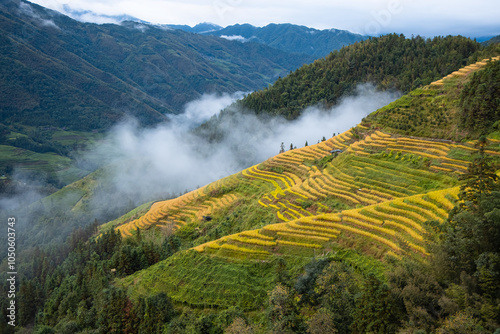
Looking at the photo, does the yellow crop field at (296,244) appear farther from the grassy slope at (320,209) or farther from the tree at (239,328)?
the tree at (239,328)

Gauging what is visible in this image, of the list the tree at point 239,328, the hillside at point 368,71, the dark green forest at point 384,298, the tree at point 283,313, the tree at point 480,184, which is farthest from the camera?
the hillside at point 368,71

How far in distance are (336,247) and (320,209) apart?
1310cm

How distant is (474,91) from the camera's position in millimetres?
53969

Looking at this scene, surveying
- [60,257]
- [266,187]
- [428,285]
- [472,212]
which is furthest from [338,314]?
[60,257]

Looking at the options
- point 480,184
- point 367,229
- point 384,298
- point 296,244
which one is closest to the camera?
point 384,298

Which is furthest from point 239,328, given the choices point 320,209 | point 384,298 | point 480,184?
point 320,209

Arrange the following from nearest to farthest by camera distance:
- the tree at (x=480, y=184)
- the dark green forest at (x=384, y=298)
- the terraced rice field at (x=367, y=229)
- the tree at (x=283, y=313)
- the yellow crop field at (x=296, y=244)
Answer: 1. the dark green forest at (x=384, y=298)
2. the tree at (x=283, y=313)
3. the tree at (x=480, y=184)
4. the terraced rice field at (x=367, y=229)
5. the yellow crop field at (x=296, y=244)

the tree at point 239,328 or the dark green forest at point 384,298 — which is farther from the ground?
the dark green forest at point 384,298

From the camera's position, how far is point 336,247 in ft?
122

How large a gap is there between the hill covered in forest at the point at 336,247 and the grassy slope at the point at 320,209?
0.60 ft

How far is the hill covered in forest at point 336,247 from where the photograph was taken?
76.4 feet

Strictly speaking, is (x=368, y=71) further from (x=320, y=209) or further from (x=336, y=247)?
(x=336, y=247)

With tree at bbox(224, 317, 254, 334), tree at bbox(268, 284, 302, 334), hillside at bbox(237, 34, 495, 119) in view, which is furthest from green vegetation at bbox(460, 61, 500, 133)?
hillside at bbox(237, 34, 495, 119)

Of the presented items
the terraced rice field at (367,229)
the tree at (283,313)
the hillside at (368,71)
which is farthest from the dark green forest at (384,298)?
the hillside at (368,71)
